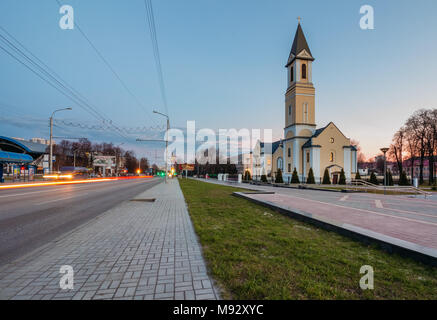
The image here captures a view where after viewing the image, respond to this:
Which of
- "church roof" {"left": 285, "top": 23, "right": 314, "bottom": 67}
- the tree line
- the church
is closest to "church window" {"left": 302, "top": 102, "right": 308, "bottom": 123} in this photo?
the church

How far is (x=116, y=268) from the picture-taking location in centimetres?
324

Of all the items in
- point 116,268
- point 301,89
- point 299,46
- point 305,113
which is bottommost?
point 116,268

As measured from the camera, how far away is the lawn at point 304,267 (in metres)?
2.47

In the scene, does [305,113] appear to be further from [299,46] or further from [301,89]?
[299,46]

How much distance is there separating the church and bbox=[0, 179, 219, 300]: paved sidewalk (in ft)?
117

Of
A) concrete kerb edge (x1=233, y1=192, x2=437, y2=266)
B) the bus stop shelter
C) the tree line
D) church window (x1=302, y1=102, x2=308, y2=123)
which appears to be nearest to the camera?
concrete kerb edge (x1=233, y1=192, x2=437, y2=266)

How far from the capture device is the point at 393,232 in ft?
16.4

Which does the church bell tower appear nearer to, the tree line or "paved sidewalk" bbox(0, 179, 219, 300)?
the tree line

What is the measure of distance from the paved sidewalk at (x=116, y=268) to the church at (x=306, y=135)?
35.6m

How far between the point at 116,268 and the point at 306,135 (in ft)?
136

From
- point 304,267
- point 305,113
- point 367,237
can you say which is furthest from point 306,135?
point 304,267

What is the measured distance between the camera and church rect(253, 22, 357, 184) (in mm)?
37031

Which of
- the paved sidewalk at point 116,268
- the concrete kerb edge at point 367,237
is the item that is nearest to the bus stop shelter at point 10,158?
the paved sidewalk at point 116,268
